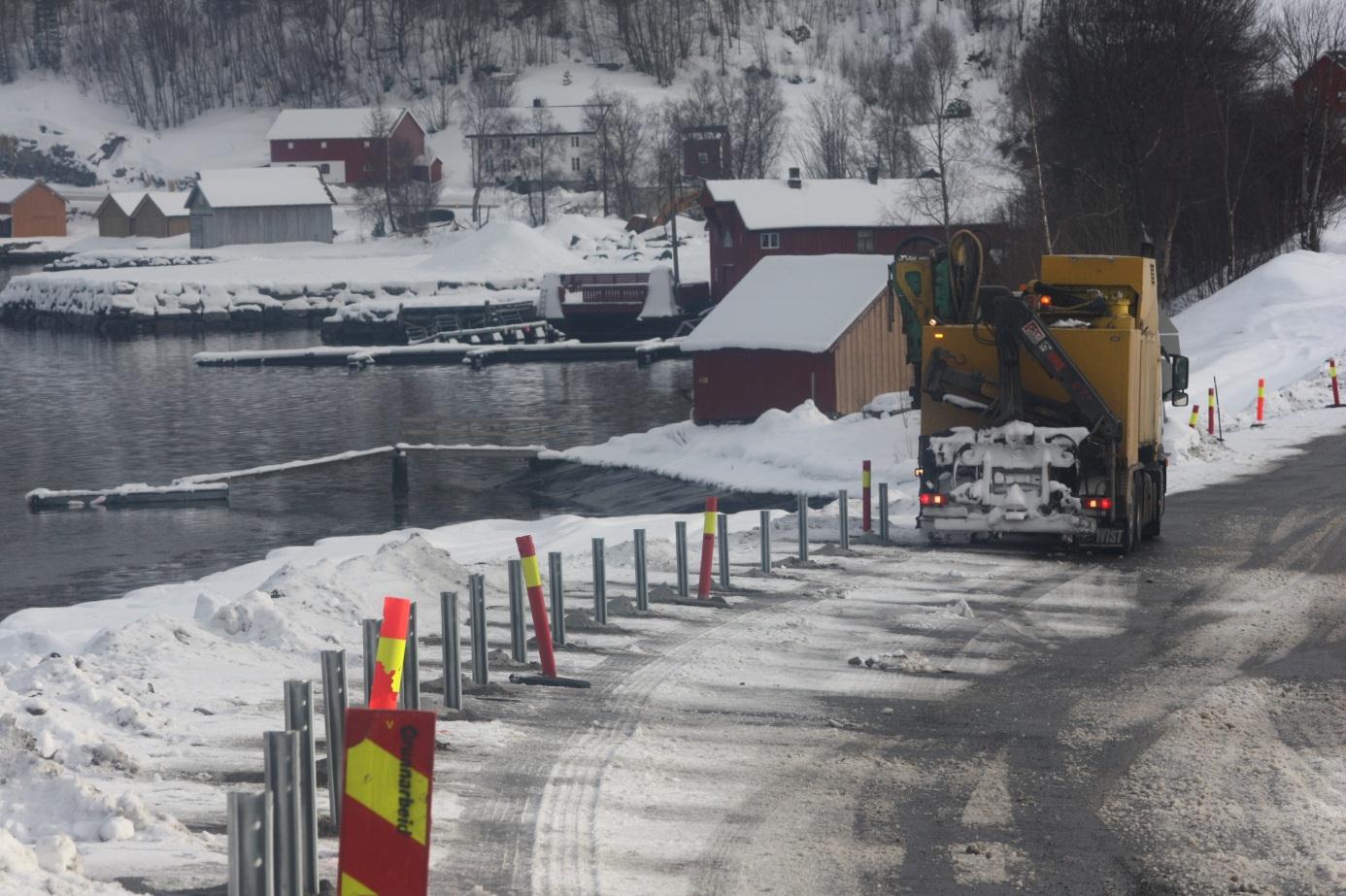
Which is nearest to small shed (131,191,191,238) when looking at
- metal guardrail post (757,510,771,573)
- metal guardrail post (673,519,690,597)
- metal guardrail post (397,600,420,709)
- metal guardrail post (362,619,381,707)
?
metal guardrail post (757,510,771,573)

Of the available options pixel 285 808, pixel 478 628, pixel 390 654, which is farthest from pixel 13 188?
pixel 285 808

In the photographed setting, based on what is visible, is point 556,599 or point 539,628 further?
point 556,599

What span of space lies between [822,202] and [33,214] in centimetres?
8456

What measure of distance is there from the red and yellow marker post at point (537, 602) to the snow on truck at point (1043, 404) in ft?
24.3

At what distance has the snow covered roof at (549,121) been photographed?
140875mm

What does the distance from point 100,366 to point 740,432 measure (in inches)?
1729

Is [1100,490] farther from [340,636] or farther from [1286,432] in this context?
[1286,432]

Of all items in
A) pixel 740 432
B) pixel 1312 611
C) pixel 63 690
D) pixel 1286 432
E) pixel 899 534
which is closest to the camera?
pixel 63 690

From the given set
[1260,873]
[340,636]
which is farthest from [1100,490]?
[1260,873]

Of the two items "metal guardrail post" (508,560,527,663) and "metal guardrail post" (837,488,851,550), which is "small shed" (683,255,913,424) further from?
"metal guardrail post" (508,560,527,663)

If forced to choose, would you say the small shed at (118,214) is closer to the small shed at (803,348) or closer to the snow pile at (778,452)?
the small shed at (803,348)

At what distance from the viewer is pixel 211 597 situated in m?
13.5

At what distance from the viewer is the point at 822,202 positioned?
79.9 m

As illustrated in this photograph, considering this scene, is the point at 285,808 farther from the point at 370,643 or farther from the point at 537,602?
the point at 537,602
